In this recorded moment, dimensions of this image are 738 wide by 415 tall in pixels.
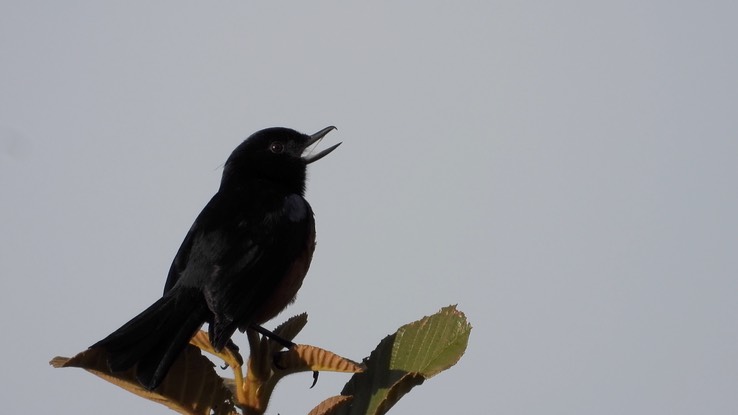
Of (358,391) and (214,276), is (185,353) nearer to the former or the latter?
(358,391)

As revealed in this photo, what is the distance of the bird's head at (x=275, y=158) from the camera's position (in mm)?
5652

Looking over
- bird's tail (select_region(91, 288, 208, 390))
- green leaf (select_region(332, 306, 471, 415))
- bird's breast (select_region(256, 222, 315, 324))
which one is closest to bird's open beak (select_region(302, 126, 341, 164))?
bird's breast (select_region(256, 222, 315, 324))

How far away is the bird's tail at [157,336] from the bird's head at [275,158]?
5.04ft

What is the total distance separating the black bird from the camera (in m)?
3.63

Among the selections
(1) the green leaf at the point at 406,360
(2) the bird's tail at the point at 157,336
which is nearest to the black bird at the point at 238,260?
(2) the bird's tail at the point at 157,336

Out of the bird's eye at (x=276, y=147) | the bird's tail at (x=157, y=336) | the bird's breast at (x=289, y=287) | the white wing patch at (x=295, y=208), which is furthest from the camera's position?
the bird's eye at (x=276, y=147)

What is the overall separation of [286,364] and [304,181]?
304 cm

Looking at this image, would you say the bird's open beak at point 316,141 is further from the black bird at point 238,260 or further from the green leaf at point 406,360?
the green leaf at point 406,360

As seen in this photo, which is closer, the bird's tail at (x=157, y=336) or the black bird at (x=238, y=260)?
the bird's tail at (x=157, y=336)

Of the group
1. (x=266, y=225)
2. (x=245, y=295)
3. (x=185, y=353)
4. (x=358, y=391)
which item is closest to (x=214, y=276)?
(x=245, y=295)

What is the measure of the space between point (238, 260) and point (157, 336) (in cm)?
107

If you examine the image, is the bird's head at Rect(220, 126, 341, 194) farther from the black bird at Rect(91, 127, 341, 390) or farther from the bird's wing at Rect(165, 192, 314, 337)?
the bird's wing at Rect(165, 192, 314, 337)

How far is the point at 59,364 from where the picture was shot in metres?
2.63

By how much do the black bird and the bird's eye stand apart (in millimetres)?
20
